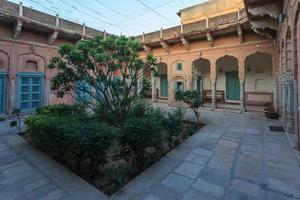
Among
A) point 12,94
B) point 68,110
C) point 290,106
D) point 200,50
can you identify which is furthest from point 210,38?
point 12,94

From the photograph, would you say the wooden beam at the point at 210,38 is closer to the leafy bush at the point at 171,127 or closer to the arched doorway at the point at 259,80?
the arched doorway at the point at 259,80

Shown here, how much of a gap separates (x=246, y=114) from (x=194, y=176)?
7820 mm

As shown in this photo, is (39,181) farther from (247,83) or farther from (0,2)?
(247,83)

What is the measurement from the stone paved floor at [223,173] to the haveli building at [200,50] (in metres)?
2.62

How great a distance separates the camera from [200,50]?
38.5 ft

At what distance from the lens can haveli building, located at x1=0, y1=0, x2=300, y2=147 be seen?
25.1 ft

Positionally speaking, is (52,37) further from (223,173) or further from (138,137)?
(223,173)

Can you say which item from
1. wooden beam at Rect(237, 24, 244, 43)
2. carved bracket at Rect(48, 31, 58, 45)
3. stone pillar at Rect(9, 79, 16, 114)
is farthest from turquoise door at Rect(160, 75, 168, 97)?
stone pillar at Rect(9, 79, 16, 114)

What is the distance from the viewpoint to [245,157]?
4.20m

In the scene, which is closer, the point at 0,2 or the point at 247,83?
the point at 0,2

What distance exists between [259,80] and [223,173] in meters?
12.4

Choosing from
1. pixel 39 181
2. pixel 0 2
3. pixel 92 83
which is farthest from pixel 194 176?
pixel 0 2

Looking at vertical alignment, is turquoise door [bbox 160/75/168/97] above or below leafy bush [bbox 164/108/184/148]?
above

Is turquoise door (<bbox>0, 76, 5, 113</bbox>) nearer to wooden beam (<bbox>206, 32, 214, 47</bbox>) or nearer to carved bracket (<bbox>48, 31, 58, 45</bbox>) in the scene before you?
carved bracket (<bbox>48, 31, 58, 45</bbox>)
